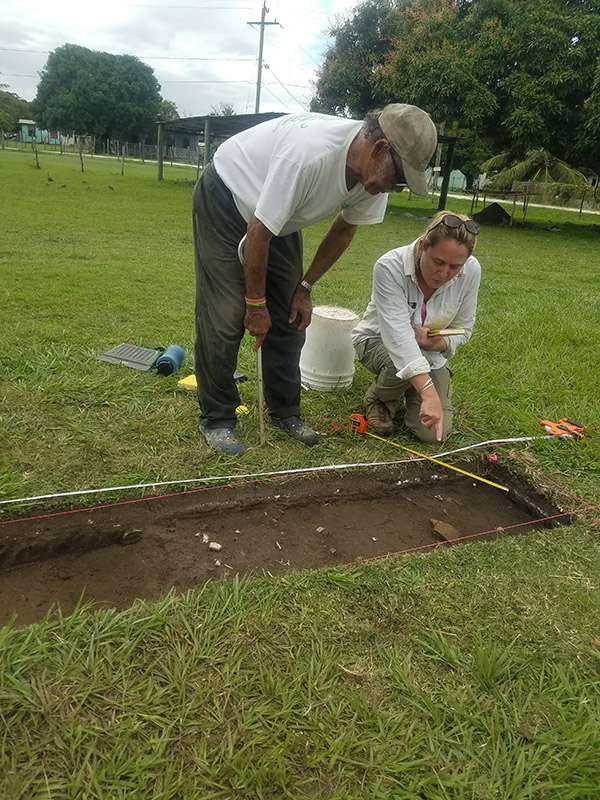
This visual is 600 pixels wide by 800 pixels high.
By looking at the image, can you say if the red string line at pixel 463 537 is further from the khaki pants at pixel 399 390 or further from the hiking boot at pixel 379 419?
the hiking boot at pixel 379 419

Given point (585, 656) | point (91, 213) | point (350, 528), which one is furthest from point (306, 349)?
point (91, 213)

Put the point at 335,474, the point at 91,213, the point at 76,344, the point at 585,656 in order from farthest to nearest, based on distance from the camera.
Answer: the point at 91,213 < the point at 76,344 < the point at 335,474 < the point at 585,656

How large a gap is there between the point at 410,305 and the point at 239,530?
56.9 inches

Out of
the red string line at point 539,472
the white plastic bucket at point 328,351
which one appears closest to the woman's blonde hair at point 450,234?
the white plastic bucket at point 328,351

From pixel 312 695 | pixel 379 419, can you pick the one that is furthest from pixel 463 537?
pixel 312 695

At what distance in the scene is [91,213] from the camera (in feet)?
34.2

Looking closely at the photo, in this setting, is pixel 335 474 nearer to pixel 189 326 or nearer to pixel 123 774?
pixel 123 774

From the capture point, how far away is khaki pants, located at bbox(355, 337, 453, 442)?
3.11 meters

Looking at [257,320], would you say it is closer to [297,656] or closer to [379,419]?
[379,419]

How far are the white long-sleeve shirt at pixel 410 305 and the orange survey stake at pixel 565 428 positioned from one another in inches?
30.7

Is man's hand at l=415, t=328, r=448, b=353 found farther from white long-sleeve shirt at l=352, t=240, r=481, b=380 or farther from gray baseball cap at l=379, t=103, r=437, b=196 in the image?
gray baseball cap at l=379, t=103, r=437, b=196

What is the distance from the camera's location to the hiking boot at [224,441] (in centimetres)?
274

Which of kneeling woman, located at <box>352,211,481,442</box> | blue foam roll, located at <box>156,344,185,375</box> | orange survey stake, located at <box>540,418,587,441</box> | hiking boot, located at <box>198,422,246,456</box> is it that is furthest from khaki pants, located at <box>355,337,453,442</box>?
blue foam roll, located at <box>156,344,185,375</box>

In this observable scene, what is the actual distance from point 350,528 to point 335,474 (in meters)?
0.35
